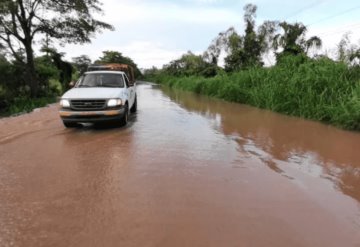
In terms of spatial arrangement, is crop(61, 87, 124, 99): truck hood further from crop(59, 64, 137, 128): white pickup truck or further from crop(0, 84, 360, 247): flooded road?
crop(0, 84, 360, 247): flooded road

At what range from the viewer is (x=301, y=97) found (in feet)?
47.6

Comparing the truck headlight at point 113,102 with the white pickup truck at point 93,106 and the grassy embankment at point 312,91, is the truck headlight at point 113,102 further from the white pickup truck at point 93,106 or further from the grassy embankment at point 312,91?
the grassy embankment at point 312,91

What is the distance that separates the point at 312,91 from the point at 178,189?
976 cm

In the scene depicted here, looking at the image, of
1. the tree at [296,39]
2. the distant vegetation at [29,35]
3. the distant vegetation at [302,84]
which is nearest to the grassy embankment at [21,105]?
the distant vegetation at [29,35]

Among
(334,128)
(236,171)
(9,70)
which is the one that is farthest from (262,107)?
(9,70)

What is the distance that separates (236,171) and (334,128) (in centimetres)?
614

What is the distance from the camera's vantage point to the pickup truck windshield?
1206 cm

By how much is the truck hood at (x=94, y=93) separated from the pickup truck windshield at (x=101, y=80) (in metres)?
0.72

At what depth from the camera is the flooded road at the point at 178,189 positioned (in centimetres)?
406

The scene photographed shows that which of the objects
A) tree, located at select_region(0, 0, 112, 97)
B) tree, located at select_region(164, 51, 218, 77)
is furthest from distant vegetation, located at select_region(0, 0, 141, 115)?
tree, located at select_region(164, 51, 218, 77)

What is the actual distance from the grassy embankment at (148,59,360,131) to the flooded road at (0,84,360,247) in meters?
1.74

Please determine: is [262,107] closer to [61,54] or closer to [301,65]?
[301,65]

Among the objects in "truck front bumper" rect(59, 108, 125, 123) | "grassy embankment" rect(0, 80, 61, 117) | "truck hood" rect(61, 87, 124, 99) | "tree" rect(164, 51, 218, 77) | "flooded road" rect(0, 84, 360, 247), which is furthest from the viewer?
"tree" rect(164, 51, 218, 77)

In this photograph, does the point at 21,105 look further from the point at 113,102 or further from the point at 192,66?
the point at 192,66
